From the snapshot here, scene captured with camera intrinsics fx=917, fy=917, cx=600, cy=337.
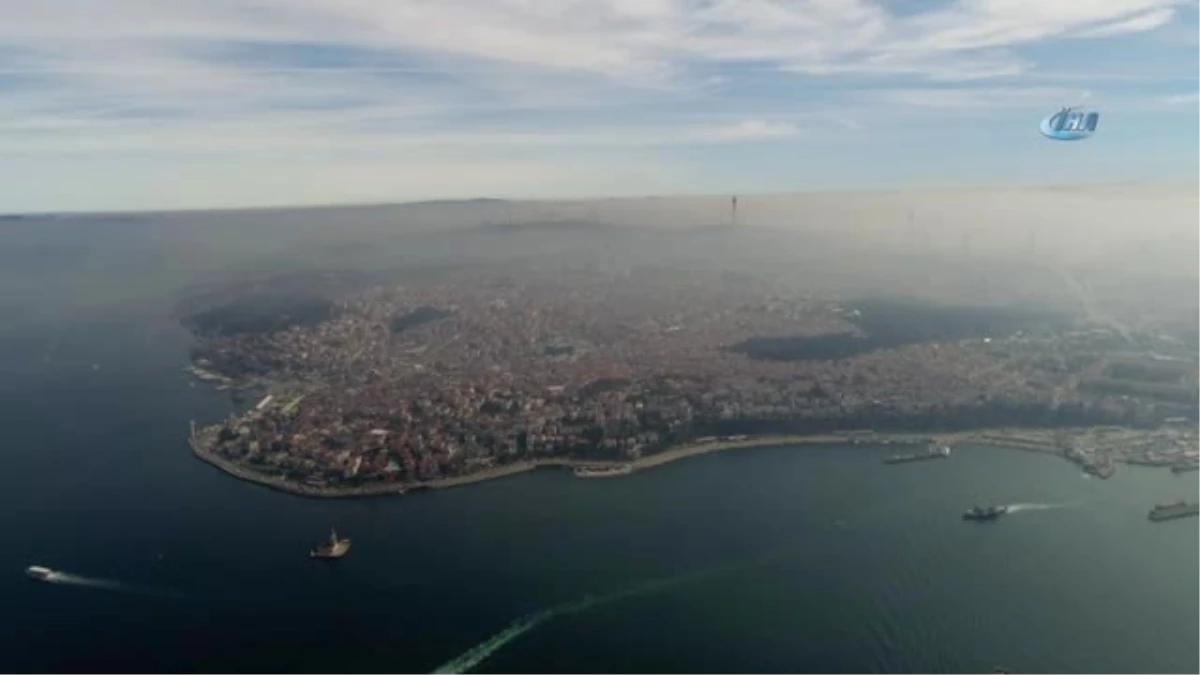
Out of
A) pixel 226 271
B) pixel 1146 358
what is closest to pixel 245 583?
pixel 1146 358

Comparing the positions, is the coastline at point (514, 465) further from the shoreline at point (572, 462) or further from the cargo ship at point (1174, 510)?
the cargo ship at point (1174, 510)

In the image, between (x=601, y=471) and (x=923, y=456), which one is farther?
(x=923, y=456)

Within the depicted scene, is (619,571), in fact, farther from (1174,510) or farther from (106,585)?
(1174,510)

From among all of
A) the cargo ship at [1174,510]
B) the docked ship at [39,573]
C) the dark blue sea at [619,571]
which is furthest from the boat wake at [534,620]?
the cargo ship at [1174,510]

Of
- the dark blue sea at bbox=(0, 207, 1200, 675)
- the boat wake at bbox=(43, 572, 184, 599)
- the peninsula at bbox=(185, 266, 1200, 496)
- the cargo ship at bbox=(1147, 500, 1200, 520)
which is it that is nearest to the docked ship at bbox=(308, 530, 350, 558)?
the dark blue sea at bbox=(0, 207, 1200, 675)

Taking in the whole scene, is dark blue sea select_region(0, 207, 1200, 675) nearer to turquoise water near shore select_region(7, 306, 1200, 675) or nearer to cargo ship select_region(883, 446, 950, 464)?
turquoise water near shore select_region(7, 306, 1200, 675)

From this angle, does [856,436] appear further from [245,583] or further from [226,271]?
[226,271]

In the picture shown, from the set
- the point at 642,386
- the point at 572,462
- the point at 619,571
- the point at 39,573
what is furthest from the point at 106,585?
the point at 642,386
